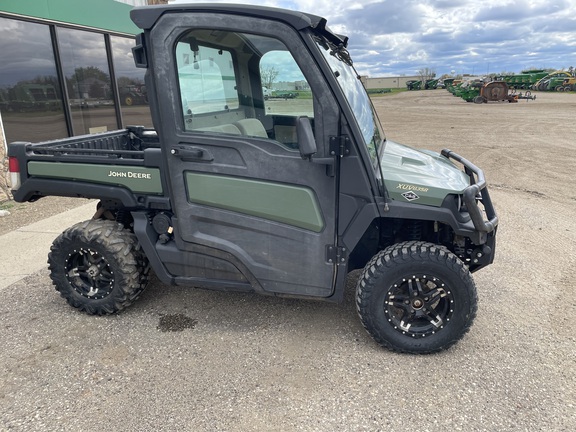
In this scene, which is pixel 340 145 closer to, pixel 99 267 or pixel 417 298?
pixel 417 298

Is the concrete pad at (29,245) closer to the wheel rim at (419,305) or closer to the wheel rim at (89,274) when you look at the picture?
the wheel rim at (89,274)

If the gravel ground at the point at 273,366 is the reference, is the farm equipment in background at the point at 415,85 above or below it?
above

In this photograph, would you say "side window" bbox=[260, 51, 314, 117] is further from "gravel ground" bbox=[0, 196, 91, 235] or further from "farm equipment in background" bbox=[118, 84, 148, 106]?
"farm equipment in background" bbox=[118, 84, 148, 106]

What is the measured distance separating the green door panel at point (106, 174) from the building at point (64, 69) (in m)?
4.55

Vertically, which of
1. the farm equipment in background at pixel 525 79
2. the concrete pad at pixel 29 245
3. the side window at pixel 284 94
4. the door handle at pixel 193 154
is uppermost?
the farm equipment in background at pixel 525 79

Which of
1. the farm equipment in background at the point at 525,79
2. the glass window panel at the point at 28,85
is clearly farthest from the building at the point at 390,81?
the glass window panel at the point at 28,85

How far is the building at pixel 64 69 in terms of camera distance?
7.39m

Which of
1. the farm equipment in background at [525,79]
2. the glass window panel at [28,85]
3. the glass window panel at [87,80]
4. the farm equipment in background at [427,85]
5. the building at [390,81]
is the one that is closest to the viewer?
the glass window panel at [28,85]

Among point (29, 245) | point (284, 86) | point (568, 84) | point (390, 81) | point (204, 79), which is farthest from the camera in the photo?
point (390, 81)

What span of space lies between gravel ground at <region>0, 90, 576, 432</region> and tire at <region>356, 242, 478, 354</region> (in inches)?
6.1

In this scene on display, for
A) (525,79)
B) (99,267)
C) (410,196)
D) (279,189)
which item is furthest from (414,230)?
(525,79)

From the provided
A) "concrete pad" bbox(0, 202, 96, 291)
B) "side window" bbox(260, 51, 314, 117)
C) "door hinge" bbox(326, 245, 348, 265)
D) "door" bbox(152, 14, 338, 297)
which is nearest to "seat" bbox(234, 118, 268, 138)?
"door" bbox(152, 14, 338, 297)

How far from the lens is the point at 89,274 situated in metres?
3.46

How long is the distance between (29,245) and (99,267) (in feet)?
7.73
